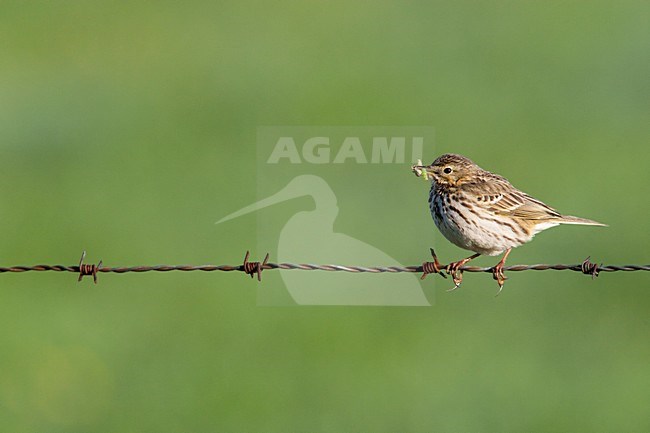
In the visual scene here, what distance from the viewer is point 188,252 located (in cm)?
1644

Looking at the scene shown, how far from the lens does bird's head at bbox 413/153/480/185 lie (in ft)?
31.2

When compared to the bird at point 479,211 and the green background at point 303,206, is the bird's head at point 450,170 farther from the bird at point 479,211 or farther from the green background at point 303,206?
the green background at point 303,206

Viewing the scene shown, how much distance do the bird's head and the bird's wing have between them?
0.14 meters

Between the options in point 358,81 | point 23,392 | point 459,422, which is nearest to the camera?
point 459,422

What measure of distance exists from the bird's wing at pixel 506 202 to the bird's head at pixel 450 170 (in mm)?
138

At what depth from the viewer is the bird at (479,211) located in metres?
9.24

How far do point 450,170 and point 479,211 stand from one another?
44 cm

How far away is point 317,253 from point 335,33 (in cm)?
1529

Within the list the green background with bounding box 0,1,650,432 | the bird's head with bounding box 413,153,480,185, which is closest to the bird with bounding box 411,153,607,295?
the bird's head with bounding box 413,153,480,185

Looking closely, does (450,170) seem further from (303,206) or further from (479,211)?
(303,206)

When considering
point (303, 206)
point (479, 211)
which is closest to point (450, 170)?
point (479, 211)

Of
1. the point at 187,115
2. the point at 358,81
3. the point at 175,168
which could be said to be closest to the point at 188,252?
the point at 175,168

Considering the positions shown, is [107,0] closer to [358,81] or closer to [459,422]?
[358,81]

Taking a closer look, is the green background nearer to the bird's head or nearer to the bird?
the bird
